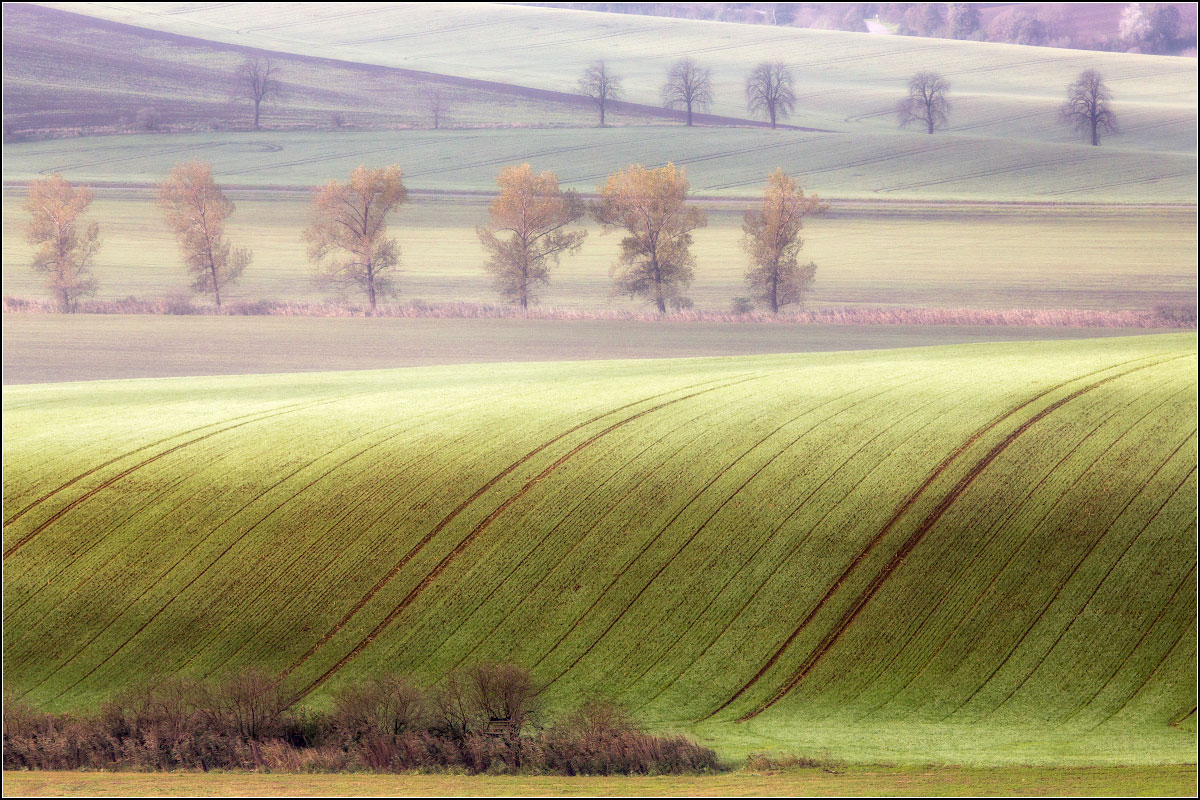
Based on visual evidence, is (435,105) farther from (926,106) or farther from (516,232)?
(516,232)

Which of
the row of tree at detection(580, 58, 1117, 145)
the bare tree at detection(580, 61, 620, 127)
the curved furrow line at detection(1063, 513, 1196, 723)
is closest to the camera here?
the curved furrow line at detection(1063, 513, 1196, 723)

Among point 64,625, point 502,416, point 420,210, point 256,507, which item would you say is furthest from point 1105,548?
point 420,210

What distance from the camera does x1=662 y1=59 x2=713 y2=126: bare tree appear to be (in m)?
81.4

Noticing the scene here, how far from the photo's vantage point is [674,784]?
11250 millimetres

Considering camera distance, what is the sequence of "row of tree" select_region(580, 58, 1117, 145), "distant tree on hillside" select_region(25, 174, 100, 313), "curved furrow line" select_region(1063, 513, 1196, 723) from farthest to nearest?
"row of tree" select_region(580, 58, 1117, 145) < "distant tree on hillside" select_region(25, 174, 100, 313) < "curved furrow line" select_region(1063, 513, 1196, 723)

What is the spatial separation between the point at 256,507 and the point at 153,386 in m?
12.3

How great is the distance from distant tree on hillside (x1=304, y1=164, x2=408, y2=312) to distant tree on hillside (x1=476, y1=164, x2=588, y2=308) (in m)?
5.29

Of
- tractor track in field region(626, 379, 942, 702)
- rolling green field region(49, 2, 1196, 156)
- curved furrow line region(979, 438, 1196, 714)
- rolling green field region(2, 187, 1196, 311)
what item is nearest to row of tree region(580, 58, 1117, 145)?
rolling green field region(49, 2, 1196, 156)

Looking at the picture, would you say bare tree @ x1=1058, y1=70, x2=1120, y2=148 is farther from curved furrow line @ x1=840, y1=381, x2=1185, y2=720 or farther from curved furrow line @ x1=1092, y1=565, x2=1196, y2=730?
curved furrow line @ x1=1092, y1=565, x2=1196, y2=730

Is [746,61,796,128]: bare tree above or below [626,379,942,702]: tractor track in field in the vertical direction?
above

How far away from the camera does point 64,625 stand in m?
16.1

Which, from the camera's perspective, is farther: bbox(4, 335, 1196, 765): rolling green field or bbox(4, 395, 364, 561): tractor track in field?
bbox(4, 395, 364, 561): tractor track in field

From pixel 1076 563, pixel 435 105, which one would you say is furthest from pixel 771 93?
pixel 1076 563

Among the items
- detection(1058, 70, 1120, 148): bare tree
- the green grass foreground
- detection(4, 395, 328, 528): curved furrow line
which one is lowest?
the green grass foreground
